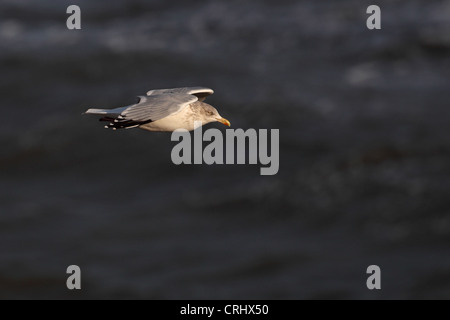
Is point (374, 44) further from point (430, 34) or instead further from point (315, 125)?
point (315, 125)

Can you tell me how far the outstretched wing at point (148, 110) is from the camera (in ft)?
24.9

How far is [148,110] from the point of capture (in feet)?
26.2

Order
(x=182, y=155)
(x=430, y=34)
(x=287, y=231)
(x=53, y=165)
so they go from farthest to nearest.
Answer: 1. (x=430, y=34)
2. (x=53, y=165)
3. (x=287, y=231)
4. (x=182, y=155)

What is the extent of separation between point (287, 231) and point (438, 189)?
6.71 m

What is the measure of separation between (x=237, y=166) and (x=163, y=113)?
31984mm

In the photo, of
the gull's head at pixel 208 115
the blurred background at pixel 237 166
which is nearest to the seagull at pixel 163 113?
the gull's head at pixel 208 115

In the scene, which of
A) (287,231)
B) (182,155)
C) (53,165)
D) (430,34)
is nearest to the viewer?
(182,155)

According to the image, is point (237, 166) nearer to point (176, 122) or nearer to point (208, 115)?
point (208, 115)

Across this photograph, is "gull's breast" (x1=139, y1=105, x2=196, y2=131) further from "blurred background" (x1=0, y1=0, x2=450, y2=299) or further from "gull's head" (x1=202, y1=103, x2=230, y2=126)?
"blurred background" (x1=0, y1=0, x2=450, y2=299)

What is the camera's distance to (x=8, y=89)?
44281 mm

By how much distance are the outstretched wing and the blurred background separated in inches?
1024

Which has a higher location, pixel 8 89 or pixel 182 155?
pixel 8 89

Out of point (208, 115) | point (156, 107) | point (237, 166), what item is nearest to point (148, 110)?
point (156, 107)

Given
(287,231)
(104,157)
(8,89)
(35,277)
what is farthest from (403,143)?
(8,89)
